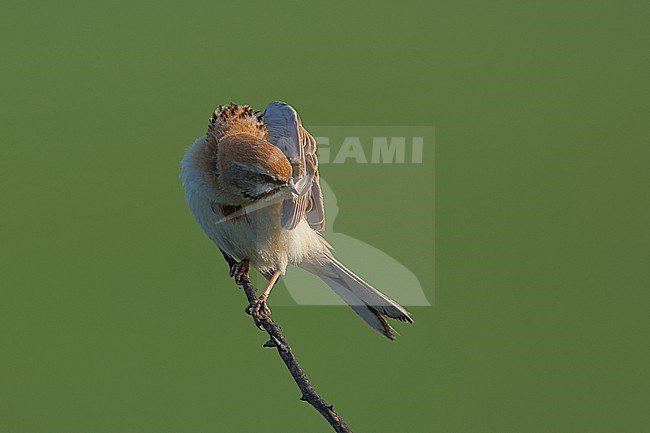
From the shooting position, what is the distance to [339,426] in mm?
1468

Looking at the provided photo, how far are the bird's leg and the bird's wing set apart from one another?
0.22m

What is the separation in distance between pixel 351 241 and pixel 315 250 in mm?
303

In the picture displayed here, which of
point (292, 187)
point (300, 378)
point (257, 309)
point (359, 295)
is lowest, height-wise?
point (300, 378)

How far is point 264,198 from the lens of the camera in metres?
2.54

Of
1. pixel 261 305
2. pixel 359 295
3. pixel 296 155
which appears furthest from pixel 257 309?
pixel 359 295

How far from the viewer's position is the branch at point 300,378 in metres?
1.48

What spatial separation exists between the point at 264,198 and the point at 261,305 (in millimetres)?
374

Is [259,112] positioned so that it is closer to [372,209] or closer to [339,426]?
[372,209]

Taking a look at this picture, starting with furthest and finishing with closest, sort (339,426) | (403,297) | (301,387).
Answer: (403,297) < (301,387) < (339,426)

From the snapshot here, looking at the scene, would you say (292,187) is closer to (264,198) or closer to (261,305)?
(264,198)

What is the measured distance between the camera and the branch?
1.48 m

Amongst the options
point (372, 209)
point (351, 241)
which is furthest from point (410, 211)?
point (351, 241)

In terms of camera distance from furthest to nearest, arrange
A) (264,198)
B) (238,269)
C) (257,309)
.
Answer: (238,269)
(264,198)
(257,309)

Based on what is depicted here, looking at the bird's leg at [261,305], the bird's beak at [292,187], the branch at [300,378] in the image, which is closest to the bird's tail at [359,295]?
the bird's leg at [261,305]
